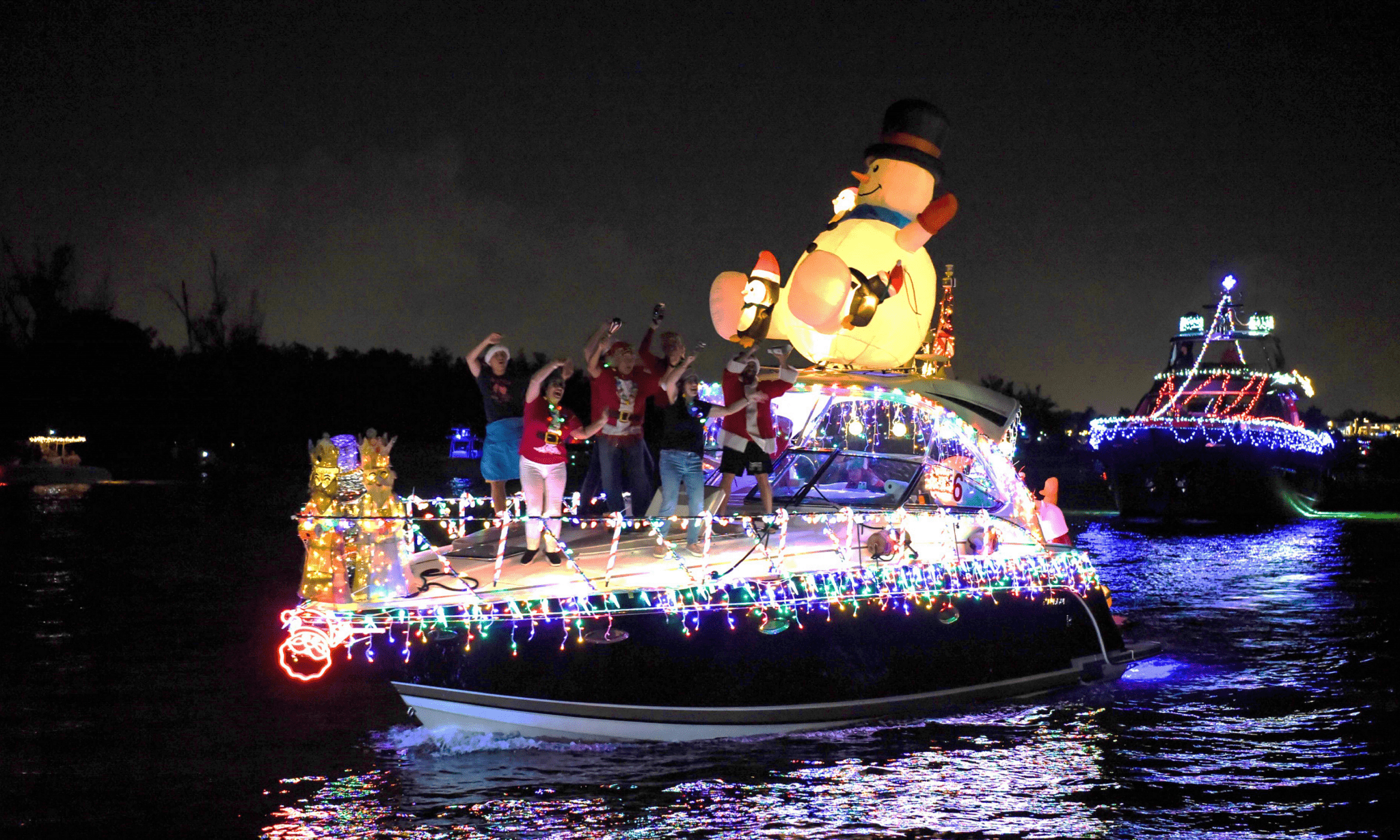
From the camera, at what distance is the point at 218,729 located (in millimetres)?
10703

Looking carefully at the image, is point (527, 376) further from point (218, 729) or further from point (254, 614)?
point (254, 614)

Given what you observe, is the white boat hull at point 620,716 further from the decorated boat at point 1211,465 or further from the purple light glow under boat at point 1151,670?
the decorated boat at point 1211,465

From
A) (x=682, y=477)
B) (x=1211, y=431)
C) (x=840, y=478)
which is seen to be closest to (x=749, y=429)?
(x=682, y=477)

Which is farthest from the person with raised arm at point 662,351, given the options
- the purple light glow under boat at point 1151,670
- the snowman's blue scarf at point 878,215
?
the purple light glow under boat at point 1151,670

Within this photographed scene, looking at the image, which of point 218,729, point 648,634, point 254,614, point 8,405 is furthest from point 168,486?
point 648,634

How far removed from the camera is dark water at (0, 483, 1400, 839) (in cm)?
819

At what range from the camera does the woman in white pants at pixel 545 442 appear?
378 inches

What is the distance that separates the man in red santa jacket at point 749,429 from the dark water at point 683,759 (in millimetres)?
2046

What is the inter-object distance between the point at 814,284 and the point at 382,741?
510cm

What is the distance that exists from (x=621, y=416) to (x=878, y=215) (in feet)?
10.8

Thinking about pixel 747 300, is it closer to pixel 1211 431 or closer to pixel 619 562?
pixel 619 562

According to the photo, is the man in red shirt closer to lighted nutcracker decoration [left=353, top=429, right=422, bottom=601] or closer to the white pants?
the white pants

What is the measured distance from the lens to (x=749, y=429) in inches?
398

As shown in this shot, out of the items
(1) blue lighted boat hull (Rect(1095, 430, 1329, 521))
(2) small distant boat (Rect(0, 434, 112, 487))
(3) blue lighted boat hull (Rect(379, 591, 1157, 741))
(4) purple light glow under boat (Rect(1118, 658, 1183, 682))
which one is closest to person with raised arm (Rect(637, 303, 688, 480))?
(3) blue lighted boat hull (Rect(379, 591, 1157, 741))
